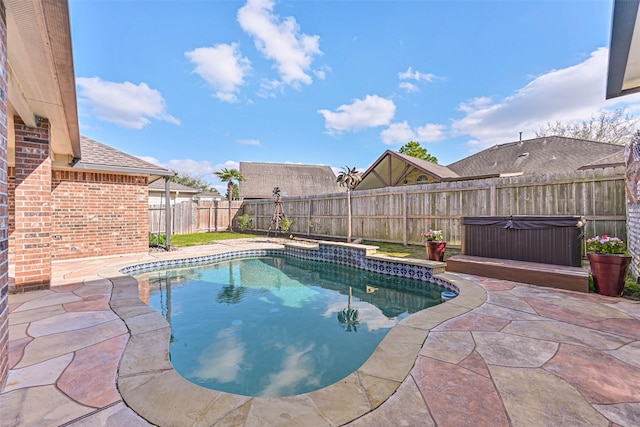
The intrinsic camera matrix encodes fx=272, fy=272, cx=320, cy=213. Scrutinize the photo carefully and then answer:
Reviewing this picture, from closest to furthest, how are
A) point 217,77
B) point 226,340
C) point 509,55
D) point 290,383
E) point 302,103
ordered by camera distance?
point 290,383 < point 226,340 < point 509,55 < point 217,77 < point 302,103

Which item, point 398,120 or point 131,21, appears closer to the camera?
point 131,21

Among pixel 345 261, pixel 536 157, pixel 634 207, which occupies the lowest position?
pixel 345 261

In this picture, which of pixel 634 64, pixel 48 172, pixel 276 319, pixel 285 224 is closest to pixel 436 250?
pixel 276 319

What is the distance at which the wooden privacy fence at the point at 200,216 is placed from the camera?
14438 mm

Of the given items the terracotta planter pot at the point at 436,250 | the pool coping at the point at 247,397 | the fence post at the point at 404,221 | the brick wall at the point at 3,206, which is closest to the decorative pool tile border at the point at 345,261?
the terracotta planter pot at the point at 436,250

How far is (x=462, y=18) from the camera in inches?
321

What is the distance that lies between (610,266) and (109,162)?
10172 millimetres

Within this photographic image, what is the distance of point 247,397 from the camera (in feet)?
5.84

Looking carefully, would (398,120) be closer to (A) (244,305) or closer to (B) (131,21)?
(B) (131,21)

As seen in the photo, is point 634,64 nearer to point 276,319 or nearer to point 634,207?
point 634,207

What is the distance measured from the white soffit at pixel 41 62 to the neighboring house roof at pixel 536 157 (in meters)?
14.7

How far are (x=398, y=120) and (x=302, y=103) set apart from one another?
695cm

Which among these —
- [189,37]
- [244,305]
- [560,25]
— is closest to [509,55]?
[560,25]

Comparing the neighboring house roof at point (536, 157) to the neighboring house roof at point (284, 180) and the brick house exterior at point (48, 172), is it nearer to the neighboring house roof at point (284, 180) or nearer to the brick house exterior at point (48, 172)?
the neighboring house roof at point (284, 180)
